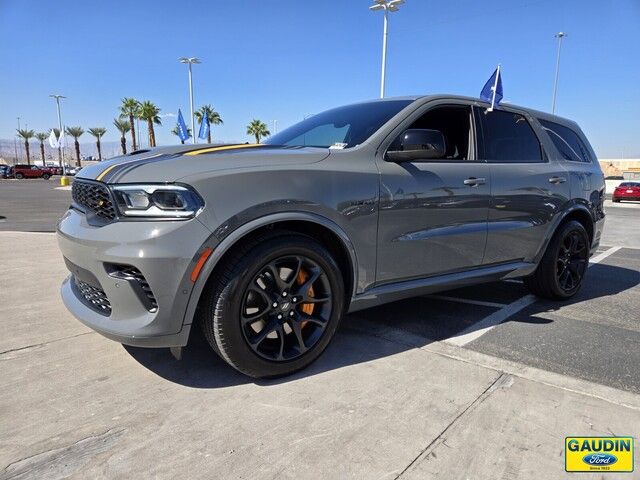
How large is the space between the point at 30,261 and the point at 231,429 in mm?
4689

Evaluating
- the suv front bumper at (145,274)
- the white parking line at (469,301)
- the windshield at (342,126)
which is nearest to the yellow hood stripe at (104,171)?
the suv front bumper at (145,274)

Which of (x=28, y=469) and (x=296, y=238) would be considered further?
(x=296, y=238)

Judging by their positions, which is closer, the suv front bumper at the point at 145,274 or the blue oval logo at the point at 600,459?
the blue oval logo at the point at 600,459

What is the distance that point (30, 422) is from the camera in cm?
219

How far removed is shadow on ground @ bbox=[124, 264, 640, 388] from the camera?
2.73m

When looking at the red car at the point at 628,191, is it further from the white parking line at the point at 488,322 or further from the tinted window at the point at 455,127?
the tinted window at the point at 455,127

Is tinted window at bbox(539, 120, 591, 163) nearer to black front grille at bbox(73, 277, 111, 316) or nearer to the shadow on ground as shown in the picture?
the shadow on ground

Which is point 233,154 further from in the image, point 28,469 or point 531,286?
point 531,286

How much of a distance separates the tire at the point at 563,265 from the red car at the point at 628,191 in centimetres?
2476

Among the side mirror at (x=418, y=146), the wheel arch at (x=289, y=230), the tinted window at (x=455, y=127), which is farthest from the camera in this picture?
the tinted window at (x=455, y=127)

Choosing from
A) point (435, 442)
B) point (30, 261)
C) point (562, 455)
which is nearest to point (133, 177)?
point (435, 442)

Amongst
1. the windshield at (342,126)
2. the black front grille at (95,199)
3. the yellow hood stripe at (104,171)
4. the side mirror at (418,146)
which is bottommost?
the black front grille at (95,199)

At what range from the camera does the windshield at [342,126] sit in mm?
3168

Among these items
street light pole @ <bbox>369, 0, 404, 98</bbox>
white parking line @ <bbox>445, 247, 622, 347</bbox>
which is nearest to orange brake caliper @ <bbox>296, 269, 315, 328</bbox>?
white parking line @ <bbox>445, 247, 622, 347</bbox>
